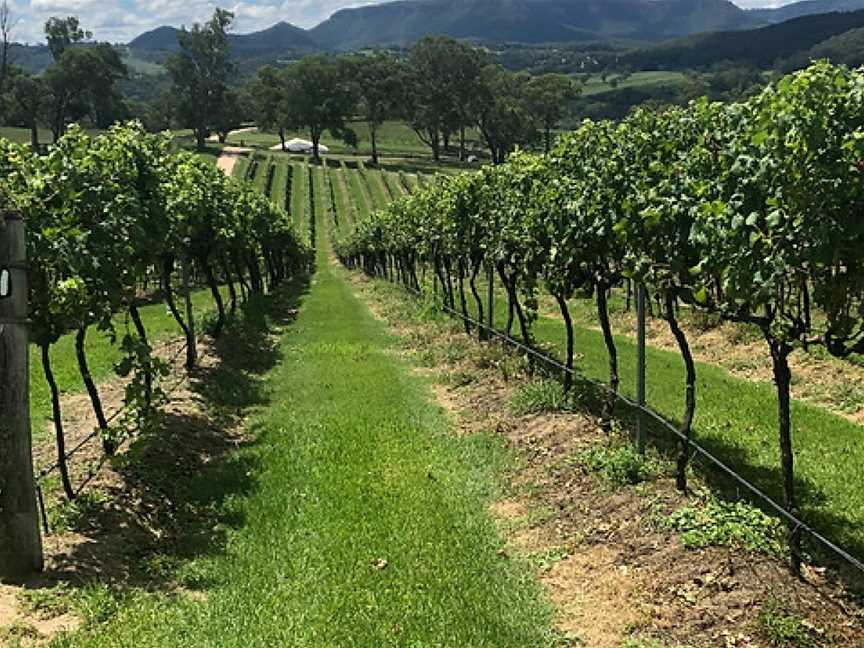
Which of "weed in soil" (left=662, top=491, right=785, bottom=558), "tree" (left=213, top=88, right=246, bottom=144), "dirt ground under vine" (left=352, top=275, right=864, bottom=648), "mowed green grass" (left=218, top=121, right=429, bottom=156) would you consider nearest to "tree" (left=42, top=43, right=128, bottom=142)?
"tree" (left=213, top=88, right=246, bottom=144)

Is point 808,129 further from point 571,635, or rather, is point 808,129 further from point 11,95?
point 11,95

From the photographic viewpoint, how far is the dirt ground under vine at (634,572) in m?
5.96

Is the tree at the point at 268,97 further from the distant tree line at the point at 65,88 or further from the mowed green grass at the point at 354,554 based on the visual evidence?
the mowed green grass at the point at 354,554

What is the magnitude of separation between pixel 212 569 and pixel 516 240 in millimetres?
8010

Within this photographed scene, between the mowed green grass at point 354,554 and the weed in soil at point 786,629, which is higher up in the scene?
the weed in soil at point 786,629

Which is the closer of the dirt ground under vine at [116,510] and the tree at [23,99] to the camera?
the dirt ground under vine at [116,510]

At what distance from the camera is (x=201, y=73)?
4919 inches

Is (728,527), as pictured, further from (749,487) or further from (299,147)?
(299,147)

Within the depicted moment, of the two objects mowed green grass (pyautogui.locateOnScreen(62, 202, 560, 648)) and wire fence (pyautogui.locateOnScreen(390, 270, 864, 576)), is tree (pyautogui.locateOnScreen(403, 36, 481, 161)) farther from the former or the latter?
wire fence (pyautogui.locateOnScreen(390, 270, 864, 576))

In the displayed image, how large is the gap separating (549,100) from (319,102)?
36793mm

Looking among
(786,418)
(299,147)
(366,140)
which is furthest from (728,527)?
(366,140)

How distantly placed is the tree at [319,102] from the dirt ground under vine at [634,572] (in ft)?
350

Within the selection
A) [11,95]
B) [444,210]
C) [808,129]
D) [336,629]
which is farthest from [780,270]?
[11,95]

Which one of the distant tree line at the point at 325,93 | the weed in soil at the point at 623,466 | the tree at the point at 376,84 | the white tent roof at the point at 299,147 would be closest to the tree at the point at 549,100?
the distant tree line at the point at 325,93
